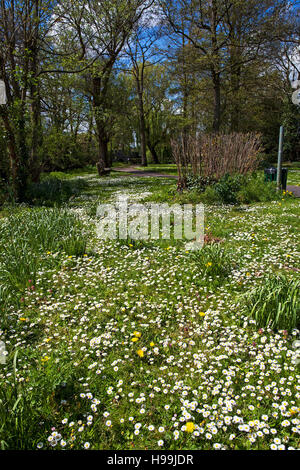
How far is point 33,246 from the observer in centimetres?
532

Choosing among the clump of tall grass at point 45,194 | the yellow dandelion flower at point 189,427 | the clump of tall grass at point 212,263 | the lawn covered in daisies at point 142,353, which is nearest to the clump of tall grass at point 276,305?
the lawn covered in daisies at point 142,353

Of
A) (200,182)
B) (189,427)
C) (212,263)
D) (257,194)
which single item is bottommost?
(189,427)

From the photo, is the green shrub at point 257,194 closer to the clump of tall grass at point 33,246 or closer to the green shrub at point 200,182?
the green shrub at point 200,182

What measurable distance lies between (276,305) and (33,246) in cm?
422

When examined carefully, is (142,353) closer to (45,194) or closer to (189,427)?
(189,427)

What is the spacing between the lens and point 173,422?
2078mm

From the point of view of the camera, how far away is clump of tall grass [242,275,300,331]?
2.93 metres

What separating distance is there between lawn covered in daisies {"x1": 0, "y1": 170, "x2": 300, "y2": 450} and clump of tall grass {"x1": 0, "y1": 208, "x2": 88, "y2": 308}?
30 mm

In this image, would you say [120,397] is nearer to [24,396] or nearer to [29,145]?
[24,396]

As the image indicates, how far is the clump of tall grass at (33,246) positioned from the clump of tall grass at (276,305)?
2.93 meters

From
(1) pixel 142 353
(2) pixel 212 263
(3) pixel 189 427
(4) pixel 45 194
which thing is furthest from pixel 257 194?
(3) pixel 189 427
